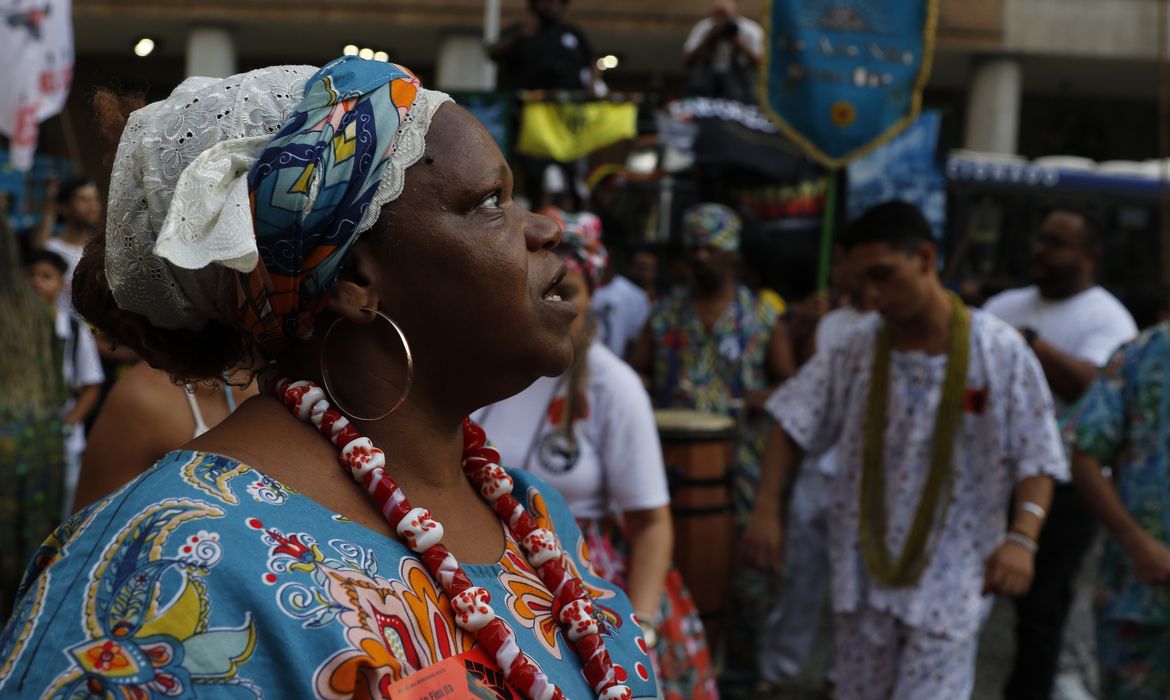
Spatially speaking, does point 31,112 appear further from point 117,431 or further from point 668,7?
point 668,7

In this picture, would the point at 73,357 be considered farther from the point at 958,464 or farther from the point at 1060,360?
the point at 1060,360

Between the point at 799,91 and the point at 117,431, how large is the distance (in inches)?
192

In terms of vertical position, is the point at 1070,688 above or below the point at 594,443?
below

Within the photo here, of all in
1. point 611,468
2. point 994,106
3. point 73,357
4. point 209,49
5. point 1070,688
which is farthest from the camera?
point 209,49

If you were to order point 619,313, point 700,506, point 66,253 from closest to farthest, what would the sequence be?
1. point 700,506
2. point 66,253
3. point 619,313

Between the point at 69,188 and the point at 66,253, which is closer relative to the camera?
the point at 66,253

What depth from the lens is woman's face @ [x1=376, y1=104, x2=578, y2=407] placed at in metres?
1.67

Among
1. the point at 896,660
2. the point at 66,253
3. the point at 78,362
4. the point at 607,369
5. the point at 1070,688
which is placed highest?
the point at 607,369

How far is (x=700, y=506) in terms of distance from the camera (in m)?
4.93

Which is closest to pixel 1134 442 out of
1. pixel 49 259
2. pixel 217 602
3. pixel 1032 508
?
pixel 1032 508

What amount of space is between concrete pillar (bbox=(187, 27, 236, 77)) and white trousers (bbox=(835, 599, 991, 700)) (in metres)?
17.2

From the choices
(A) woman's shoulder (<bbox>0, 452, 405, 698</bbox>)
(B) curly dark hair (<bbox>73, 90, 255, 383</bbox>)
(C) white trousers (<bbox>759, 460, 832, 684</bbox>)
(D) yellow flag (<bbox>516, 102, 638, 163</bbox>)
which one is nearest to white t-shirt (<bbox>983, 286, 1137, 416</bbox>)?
(C) white trousers (<bbox>759, 460, 832, 684</bbox>)

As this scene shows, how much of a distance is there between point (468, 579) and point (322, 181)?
0.51 meters

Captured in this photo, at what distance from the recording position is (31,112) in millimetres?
6867
